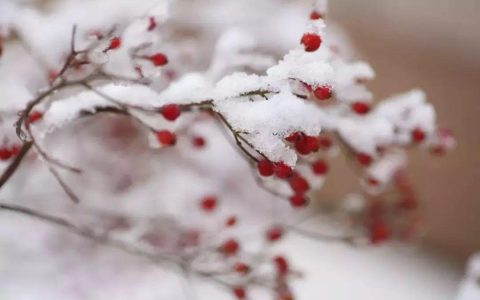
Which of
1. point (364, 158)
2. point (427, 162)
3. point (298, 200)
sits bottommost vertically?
point (298, 200)

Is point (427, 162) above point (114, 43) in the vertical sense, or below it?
above

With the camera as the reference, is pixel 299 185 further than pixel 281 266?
No

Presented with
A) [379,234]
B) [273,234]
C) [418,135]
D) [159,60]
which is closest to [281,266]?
[273,234]

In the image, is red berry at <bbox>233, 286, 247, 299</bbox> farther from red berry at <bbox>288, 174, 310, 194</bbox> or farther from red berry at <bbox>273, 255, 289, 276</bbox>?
red berry at <bbox>288, 174, 310, 194</bbox>

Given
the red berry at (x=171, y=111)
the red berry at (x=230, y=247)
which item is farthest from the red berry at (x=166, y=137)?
the red berry at (x=230, y=247)

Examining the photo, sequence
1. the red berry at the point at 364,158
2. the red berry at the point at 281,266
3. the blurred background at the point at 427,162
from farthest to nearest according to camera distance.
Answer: the blurred background at the point at 427,162
the red berry at the point at 281,266
the red berry at the point at 364,158

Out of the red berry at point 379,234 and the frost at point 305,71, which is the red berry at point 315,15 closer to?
the frost at point 305,71

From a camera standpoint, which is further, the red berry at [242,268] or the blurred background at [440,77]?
the blurred background at [440,77]

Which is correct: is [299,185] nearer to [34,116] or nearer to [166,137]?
[166,137]
